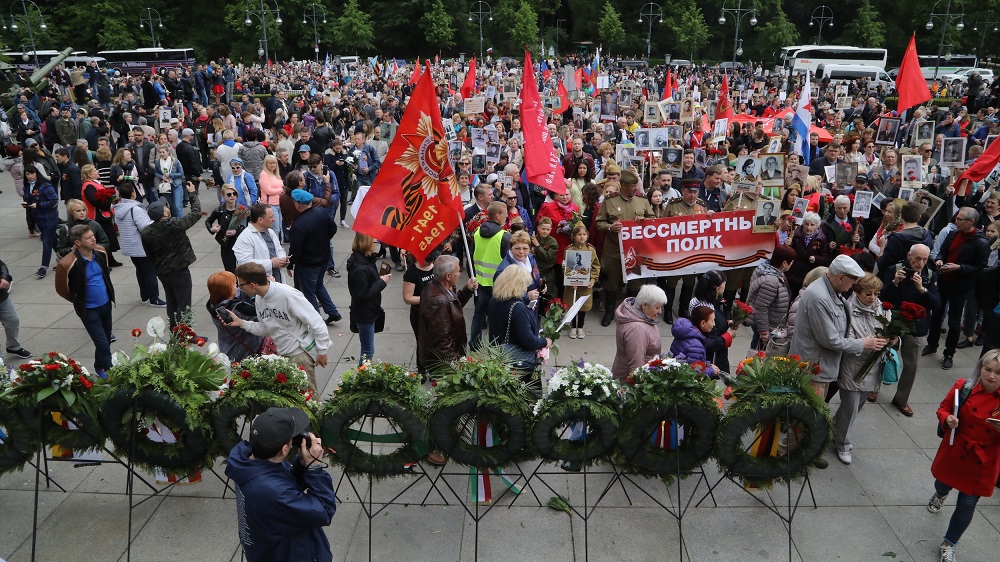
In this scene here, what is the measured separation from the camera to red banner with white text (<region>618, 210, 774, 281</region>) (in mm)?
9148

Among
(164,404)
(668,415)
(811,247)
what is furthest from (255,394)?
(811,247)

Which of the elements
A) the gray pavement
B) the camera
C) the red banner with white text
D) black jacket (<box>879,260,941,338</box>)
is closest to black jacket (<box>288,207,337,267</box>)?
the gray pavement

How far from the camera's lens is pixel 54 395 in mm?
5094

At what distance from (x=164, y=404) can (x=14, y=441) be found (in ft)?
3.77

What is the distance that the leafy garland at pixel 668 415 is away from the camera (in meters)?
4.98

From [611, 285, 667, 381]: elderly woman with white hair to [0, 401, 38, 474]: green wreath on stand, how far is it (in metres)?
4.40

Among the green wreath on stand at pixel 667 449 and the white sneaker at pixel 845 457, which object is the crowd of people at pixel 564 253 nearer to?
the white sneaker at pixel 845 457

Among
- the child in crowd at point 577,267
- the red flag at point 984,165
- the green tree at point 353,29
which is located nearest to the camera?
the child in crowd at point 577,267

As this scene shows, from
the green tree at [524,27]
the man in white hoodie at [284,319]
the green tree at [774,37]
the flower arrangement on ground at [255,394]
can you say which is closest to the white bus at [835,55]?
the green tree at [774,37]

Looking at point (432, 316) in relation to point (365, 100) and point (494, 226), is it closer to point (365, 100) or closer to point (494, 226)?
point (494, 226)

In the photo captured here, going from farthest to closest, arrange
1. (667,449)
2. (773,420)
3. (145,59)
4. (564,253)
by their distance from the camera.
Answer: (145,59), (564,253), (667,449), (773,420)

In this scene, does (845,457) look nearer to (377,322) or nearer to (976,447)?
(976,447)

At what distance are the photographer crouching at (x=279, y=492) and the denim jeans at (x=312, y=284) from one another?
5059 mm

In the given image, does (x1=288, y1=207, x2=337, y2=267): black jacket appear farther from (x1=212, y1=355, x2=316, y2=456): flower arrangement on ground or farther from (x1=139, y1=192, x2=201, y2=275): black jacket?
(x1=212, y1=355, x2=316, y2=456): flower arrangement on ground
